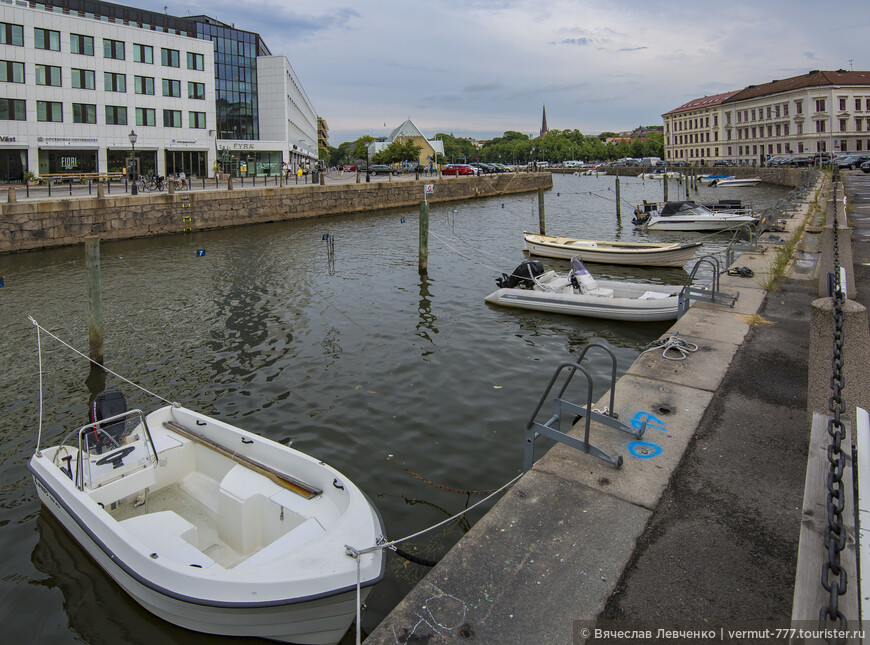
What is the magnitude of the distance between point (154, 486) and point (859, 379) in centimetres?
704

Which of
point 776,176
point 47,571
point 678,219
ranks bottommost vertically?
point 47,571

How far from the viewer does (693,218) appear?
32406 mm

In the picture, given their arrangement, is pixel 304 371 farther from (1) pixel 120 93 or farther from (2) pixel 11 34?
(1) pixel 120 93

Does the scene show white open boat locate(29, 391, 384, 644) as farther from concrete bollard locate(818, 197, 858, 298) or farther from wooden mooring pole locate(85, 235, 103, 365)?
concrete bollard locate(818, 197, 858, 298)

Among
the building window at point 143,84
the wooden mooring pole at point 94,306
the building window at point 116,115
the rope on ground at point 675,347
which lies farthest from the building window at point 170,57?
the rope on ground at point 675,347

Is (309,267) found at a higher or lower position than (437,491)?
higher

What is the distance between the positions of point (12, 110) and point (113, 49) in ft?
32.4

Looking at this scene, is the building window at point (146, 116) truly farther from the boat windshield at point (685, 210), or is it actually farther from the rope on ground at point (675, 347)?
the rope on ground at point (675, 347)

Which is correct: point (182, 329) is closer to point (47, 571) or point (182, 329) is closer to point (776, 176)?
point (47, 571)

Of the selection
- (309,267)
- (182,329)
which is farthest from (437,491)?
(309,267)

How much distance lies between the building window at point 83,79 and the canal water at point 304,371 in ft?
99.7

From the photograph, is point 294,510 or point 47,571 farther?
point 47,571

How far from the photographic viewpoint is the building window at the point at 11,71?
4547 centimetres

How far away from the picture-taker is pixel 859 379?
4.77 m
